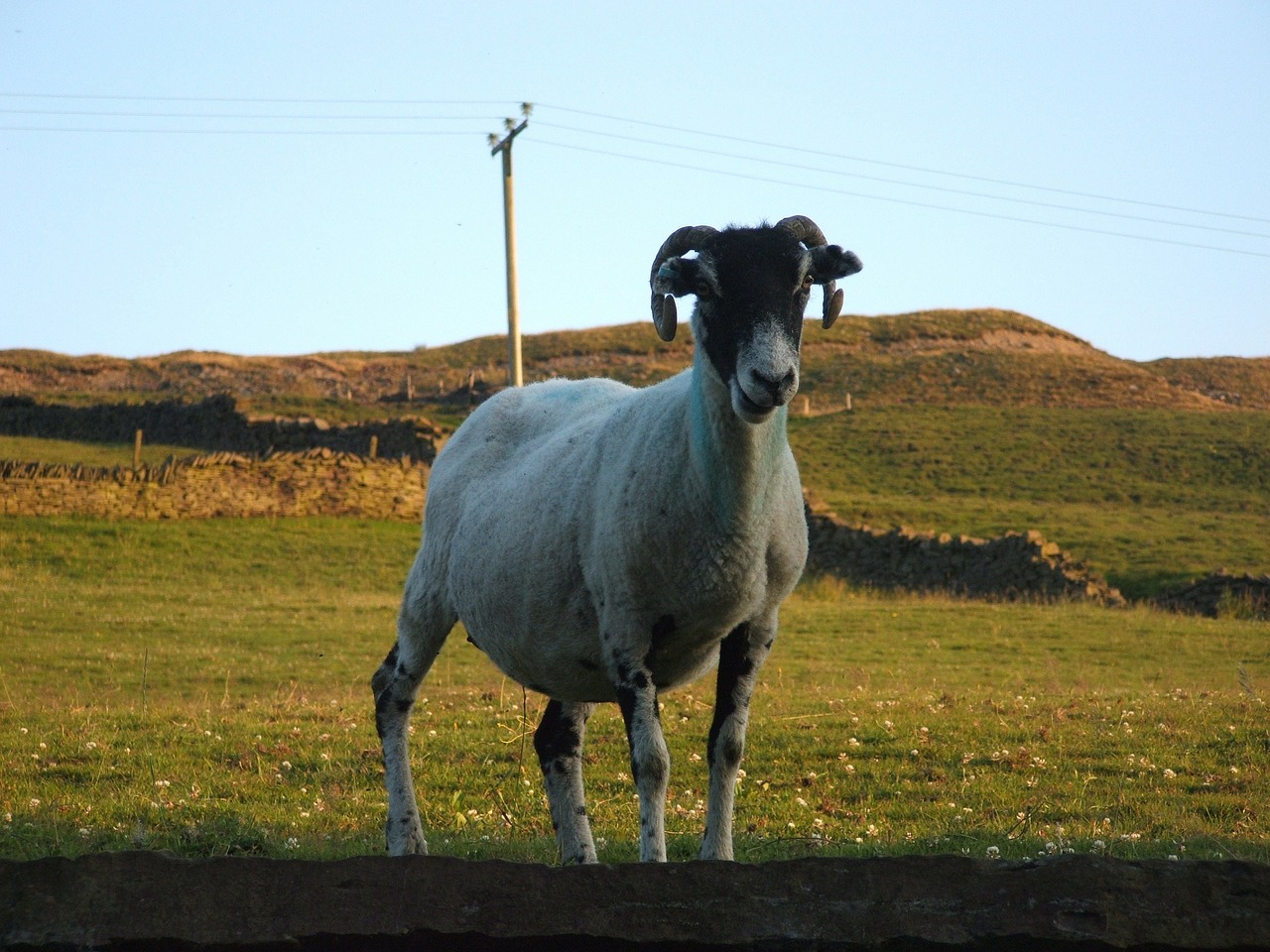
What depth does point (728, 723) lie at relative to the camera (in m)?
5.45

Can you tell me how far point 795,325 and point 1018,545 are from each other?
1026 inches

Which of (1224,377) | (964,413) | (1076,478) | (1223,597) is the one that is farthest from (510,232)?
(1224,377)

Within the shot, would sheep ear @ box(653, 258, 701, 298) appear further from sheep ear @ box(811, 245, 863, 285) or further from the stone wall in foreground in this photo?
the stone wall in foreground

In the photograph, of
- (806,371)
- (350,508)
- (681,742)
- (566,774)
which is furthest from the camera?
(806,371)

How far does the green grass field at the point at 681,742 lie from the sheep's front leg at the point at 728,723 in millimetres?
1320

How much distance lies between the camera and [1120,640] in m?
21.0

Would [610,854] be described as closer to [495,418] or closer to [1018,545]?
[495,418]

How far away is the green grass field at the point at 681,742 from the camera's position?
732cm

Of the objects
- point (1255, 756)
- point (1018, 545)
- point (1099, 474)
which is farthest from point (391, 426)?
point (1255, 756)

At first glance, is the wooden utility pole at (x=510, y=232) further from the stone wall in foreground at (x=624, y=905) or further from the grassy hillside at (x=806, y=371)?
the grassy hillside at (x=806, y=371)

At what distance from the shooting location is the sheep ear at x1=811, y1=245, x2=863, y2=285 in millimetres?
5164

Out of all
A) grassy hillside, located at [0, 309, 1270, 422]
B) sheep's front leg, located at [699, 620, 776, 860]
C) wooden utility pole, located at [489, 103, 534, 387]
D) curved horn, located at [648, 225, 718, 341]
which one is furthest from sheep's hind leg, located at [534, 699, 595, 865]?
grassy hillside, located at [0, 309, 1270, 422]

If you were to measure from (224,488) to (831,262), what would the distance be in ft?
97.8

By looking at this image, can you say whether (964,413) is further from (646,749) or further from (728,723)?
(646,749)
